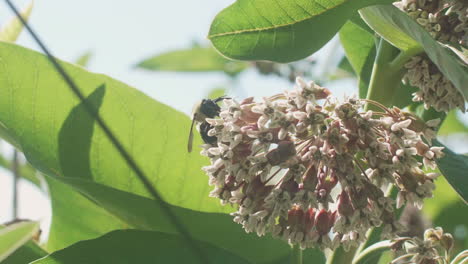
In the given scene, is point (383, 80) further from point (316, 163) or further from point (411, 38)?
point (316, 163)

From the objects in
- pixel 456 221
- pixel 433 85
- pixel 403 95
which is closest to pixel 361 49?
pixel 403 95

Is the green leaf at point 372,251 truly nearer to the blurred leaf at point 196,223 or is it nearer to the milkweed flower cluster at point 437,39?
the blurred leaf at point 196,223

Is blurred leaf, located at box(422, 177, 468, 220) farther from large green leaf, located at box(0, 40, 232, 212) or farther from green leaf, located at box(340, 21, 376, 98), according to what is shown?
large green leaf, located at box(0, 40, 232, 212)

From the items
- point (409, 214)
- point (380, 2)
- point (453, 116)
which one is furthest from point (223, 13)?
point (453, 116)

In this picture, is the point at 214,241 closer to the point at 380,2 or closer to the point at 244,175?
the point at 244,175

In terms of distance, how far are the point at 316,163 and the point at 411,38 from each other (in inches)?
14.7

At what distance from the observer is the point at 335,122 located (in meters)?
1.54

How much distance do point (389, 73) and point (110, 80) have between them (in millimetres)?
731

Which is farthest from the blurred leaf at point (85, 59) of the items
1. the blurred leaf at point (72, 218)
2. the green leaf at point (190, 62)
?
the blurred leaf at point (72, 218)

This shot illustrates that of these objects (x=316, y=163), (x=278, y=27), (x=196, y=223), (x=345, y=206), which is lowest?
(x=196, y=223)

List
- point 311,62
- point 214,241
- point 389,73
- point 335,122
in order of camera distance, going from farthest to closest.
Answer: point 311,62 < point 214,241 < point 389,73 < point 335,122

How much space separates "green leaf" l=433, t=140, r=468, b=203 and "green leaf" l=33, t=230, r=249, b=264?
21.4 inches

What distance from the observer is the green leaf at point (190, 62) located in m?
3.95

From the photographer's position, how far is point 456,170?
1.69 meters
